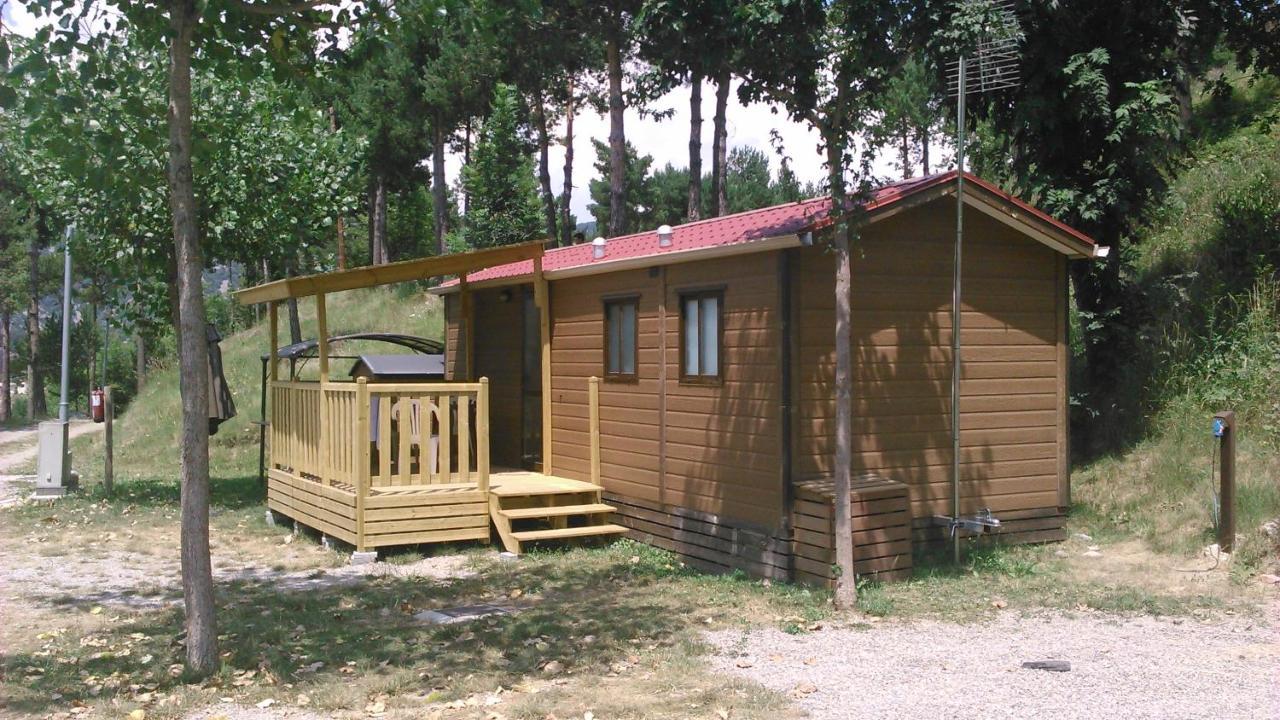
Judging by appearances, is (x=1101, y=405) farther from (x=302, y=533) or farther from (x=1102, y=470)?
(x=302, y=533)

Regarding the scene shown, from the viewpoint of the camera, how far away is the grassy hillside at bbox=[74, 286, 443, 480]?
1830 centimetres

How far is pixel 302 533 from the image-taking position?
1082 centimetres

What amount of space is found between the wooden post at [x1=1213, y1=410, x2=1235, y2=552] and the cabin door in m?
6.46

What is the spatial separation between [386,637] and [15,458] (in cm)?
1839

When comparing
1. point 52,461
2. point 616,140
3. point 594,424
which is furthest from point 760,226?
point 616,140

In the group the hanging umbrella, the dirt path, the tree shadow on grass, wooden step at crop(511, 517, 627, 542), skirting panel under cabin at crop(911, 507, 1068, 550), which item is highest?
the hanging umbrella

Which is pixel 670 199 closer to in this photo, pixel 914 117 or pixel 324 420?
Result: pixel 914 117

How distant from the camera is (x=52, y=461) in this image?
13203mm

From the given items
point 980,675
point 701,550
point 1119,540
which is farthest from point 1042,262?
point 980,675

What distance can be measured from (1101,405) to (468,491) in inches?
269

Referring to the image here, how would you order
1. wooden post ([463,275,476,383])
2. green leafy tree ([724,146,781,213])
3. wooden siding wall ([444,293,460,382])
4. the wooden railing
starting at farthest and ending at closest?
1. green leafy tree ([724,146,781,213])
2. wooden siding wall ([444,293,460,382])
3. wooden post ([463,275,476,383])
4. the wooden railing

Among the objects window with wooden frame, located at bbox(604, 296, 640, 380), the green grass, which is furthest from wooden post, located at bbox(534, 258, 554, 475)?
the green grass

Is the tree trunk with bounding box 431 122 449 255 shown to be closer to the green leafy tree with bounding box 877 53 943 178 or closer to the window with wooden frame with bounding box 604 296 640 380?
the green leafy tree with bounding box 877 53 943 178

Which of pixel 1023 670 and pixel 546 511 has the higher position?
pixel 546 511
